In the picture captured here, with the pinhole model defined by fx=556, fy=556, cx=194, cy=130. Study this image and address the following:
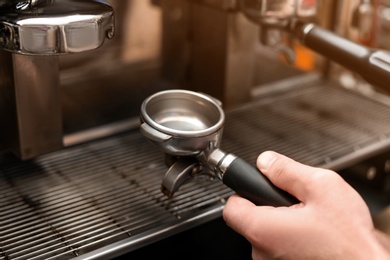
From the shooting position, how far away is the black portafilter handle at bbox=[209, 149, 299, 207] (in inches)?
20.8

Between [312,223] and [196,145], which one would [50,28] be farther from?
[312,223]

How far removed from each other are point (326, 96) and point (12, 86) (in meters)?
0.54

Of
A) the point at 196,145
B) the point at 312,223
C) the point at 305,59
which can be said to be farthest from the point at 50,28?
the point at 305,59

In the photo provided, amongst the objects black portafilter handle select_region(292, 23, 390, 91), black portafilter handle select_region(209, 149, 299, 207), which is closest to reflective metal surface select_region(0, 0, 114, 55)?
black portafilter handle select_region(209, 149, 299, 207)

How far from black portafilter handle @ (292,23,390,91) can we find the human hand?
20 centimetres

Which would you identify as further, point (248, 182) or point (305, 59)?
point (305, 59)

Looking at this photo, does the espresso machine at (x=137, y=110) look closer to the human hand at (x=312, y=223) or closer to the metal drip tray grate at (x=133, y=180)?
the metal drip tray grate at (x=133, y=180)

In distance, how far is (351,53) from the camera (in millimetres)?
697

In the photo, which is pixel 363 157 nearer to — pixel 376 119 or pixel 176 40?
pixel 376 119

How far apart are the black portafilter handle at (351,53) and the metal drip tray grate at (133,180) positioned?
0.45 ft

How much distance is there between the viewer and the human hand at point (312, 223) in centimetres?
48

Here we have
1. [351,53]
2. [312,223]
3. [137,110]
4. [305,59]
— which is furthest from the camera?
[305,59]

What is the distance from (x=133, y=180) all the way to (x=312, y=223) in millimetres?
280

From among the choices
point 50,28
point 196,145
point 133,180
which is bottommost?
point 133,180
